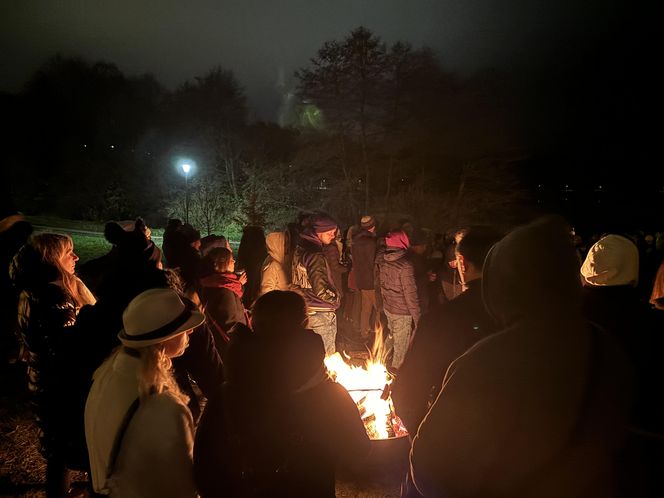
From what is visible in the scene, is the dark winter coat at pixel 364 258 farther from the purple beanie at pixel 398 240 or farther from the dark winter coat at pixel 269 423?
the dark winter coat at pixel 269 423

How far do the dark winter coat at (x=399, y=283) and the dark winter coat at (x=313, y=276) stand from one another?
95 cm

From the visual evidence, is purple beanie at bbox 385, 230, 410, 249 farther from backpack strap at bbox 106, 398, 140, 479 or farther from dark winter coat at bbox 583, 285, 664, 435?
backpack strap at bbox 106, 398, 140, 479

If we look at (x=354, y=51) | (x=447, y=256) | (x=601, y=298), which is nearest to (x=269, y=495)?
(x=601, y=298)

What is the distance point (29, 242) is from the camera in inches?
126

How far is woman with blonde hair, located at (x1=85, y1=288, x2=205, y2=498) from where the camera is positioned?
1876 mm

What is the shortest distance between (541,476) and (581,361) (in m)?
0.45

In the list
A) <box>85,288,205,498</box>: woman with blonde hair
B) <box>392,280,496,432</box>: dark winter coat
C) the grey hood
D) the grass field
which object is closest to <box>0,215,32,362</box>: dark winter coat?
<box>85,288,205,498</box>: woman with blonde hair

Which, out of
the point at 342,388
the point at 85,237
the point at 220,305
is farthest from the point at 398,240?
the point at 85,237

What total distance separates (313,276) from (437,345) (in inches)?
104

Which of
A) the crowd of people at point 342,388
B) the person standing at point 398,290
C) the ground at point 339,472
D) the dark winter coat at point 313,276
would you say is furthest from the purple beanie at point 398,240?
the ground at point 339,472

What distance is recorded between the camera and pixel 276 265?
5520 mm

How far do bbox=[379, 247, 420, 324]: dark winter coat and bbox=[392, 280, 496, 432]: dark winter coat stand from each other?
2.89 meters

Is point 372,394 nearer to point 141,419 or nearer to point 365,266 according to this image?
point 141,419

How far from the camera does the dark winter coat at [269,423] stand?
5.99ft
